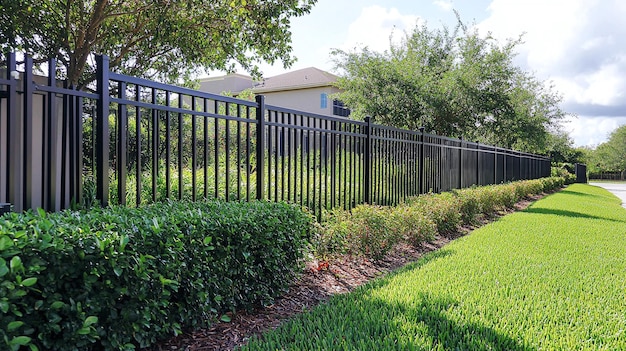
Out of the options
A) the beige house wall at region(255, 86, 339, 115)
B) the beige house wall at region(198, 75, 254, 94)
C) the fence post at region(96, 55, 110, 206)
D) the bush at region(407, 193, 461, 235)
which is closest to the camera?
the fence post at region(96, 55, 110, 206)

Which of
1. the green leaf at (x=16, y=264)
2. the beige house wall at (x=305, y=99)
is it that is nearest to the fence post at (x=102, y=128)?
the green leaf at (x=16, y=264)

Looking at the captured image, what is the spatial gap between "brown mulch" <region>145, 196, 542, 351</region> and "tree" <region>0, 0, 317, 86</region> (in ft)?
16.9

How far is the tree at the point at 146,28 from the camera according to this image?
7930mm

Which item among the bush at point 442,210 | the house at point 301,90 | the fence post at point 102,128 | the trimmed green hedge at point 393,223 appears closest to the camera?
the fence post at point 102,128

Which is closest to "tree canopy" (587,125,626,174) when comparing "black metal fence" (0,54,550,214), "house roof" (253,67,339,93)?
"house roof" (253,67,339,93)

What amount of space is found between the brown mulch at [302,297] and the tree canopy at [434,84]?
7108mm

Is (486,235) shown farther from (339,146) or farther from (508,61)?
(508,61)

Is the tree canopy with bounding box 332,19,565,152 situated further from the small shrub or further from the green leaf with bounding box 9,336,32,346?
the green leaf with bounding box 9,336,32,346

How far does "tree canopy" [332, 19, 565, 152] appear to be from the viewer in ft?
42.5

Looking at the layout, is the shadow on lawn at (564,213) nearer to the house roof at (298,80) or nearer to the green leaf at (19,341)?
the green leaf at (19,341)

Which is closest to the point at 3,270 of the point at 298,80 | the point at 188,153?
the point at 188,153

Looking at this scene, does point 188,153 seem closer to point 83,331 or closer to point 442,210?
point 442,210

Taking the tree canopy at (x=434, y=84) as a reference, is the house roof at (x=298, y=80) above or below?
above

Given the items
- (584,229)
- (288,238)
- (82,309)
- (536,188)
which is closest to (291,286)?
(288,238)
